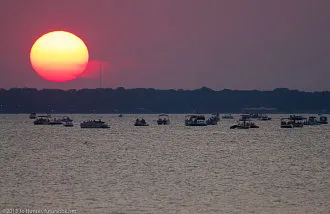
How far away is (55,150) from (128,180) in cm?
5546

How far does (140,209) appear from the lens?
190 ft

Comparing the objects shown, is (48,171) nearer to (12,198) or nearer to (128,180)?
(128,180)

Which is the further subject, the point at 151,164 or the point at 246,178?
the point at 151,164

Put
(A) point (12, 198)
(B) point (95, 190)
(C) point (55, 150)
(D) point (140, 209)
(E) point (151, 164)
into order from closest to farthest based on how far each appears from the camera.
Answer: (D) point (140, 209)
(A) point (12, 198)
(B) point (95, 190)
(E) point (151, 164)
(C) point (55, 150)

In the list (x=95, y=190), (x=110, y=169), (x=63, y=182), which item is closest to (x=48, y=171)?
(x=110, y=169)

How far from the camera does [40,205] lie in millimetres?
58625

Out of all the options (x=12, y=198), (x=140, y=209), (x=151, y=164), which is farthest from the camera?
(x=151, y=164)

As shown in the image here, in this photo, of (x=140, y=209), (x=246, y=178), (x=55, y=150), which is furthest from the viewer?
(x=55, y=150)

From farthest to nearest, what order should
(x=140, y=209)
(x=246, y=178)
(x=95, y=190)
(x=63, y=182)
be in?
(x=246, y=178) < (x=63, y=182) < (x=95, y=190) < (x=140, y=209)

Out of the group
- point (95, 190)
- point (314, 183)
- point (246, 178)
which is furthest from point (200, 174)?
point (95, 190)

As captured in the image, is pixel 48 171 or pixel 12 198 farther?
pixel 48 171

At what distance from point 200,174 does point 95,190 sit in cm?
1987

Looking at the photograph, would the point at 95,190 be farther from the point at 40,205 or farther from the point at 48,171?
the point at 48,171

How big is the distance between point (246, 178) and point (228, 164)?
19752 millimetres
